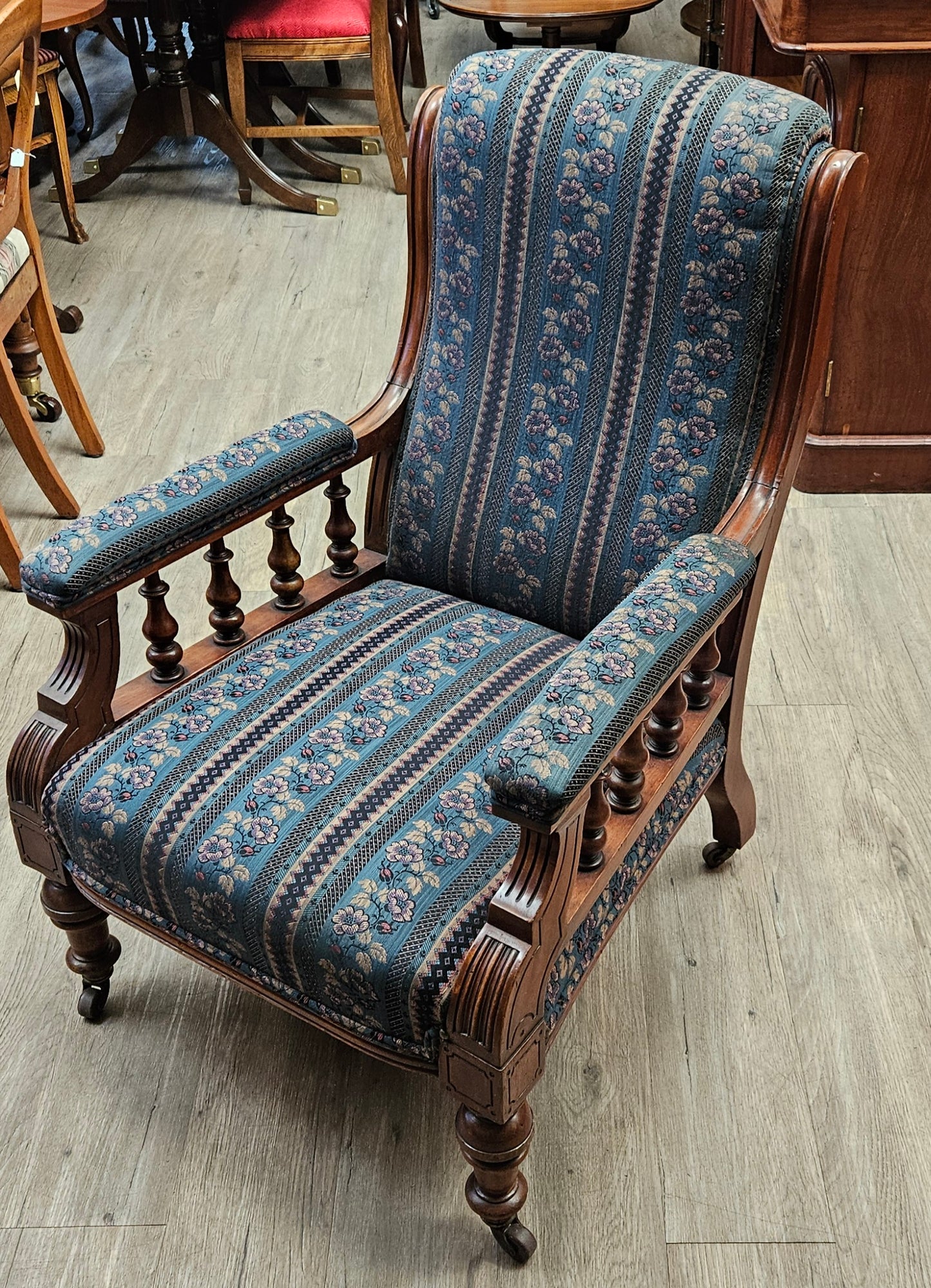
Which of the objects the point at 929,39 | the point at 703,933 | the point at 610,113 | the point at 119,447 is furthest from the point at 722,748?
the point at 119,447

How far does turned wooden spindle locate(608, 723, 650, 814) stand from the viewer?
1309 mm

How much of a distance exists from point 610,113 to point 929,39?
1089mm

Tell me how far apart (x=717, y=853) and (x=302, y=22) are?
2936 mm

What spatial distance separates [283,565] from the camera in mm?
1688

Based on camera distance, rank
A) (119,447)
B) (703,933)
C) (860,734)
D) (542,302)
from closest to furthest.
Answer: (542,302)
(703,933)
(860,734)
(119,447)

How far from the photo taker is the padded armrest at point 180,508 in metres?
1.41

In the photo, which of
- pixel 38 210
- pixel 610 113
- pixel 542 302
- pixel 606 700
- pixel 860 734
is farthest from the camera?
pixel 38 210

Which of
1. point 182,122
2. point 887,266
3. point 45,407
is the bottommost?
point 45,407

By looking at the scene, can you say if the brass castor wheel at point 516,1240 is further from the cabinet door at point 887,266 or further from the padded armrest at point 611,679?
the cabinet door at point 887,266

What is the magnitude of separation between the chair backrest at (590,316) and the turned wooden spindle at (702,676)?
0.15 metres

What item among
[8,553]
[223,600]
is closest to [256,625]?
[223,600]

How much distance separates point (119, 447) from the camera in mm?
2955

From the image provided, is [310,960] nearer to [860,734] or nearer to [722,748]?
[722,748]

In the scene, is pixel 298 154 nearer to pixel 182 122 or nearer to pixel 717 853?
pixel 182 122
